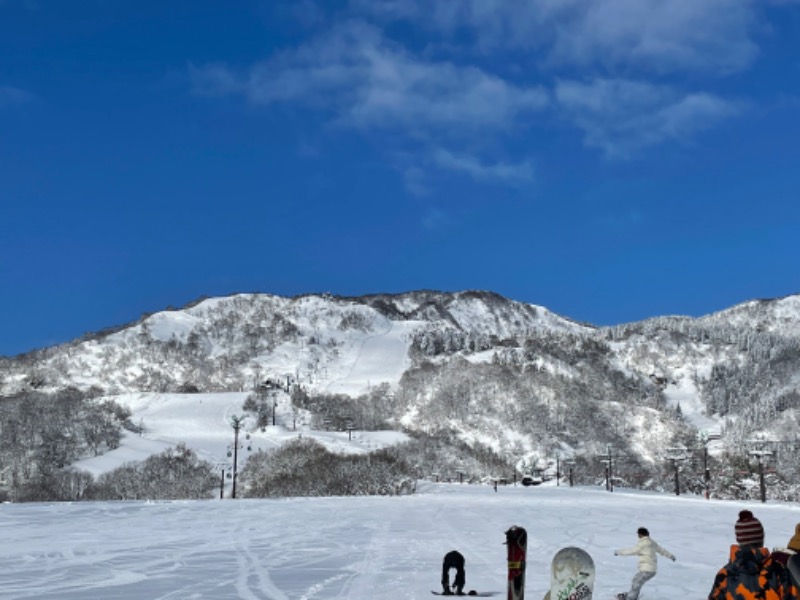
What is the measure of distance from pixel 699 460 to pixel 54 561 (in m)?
117

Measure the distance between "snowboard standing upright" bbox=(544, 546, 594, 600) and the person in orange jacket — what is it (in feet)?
3.78

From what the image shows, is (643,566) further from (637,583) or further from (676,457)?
(676,457)

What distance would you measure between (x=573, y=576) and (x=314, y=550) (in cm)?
1675

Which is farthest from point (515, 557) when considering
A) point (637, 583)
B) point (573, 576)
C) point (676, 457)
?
point (676, 457)

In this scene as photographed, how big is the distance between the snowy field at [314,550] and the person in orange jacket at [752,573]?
8397 millimetres

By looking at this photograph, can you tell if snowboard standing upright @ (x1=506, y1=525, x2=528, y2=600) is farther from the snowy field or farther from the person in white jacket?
the person in white jacket

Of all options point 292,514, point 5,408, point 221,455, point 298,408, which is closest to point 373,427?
point 298,408

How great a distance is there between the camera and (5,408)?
145 meters

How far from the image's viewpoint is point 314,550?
22.2 metres

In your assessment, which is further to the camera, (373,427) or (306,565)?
(373,427)

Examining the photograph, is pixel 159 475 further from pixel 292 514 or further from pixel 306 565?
pixel 306 565

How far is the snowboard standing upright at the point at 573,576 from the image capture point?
686 centimetres

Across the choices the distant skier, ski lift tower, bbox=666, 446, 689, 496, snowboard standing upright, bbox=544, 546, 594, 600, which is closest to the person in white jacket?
the distant skier

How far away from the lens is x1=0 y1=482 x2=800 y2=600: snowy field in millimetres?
15055
